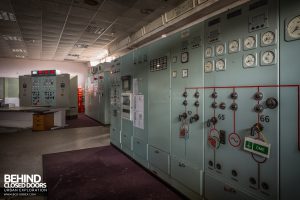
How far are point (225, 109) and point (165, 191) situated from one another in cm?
143

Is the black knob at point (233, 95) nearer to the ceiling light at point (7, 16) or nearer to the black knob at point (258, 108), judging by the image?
the black knob at point (258, 108)

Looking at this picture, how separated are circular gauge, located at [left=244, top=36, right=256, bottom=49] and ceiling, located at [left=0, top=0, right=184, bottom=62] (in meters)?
2.68

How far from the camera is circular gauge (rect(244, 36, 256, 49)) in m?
1.66

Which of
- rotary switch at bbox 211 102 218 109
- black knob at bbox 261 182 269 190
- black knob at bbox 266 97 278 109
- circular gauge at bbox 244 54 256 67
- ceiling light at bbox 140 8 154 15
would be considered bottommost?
black knob at bbox 261 182 269 190

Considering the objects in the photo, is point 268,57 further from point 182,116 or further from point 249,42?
point 182,116

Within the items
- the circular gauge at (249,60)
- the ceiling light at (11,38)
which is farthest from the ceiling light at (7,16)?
the circular gauge at (249,60)

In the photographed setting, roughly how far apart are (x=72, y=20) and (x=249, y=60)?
4.79m

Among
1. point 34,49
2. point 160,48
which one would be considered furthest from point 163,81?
point 34,49

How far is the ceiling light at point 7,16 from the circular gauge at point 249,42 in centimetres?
541

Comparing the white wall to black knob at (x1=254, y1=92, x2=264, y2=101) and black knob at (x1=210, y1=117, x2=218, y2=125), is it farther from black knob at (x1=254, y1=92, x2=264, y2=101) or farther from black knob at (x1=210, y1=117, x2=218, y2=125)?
black knob at (x1=254, y1=92, x2=264, y2=101)

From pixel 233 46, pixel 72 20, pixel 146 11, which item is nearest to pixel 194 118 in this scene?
pixel 233 46

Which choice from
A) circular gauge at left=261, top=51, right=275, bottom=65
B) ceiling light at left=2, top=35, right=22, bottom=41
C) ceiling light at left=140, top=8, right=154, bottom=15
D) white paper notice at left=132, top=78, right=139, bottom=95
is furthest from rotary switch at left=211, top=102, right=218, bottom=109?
ceiling light at left=2, top=35, right=22, bottom=41

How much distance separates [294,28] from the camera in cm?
140

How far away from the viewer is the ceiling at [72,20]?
4168mm
